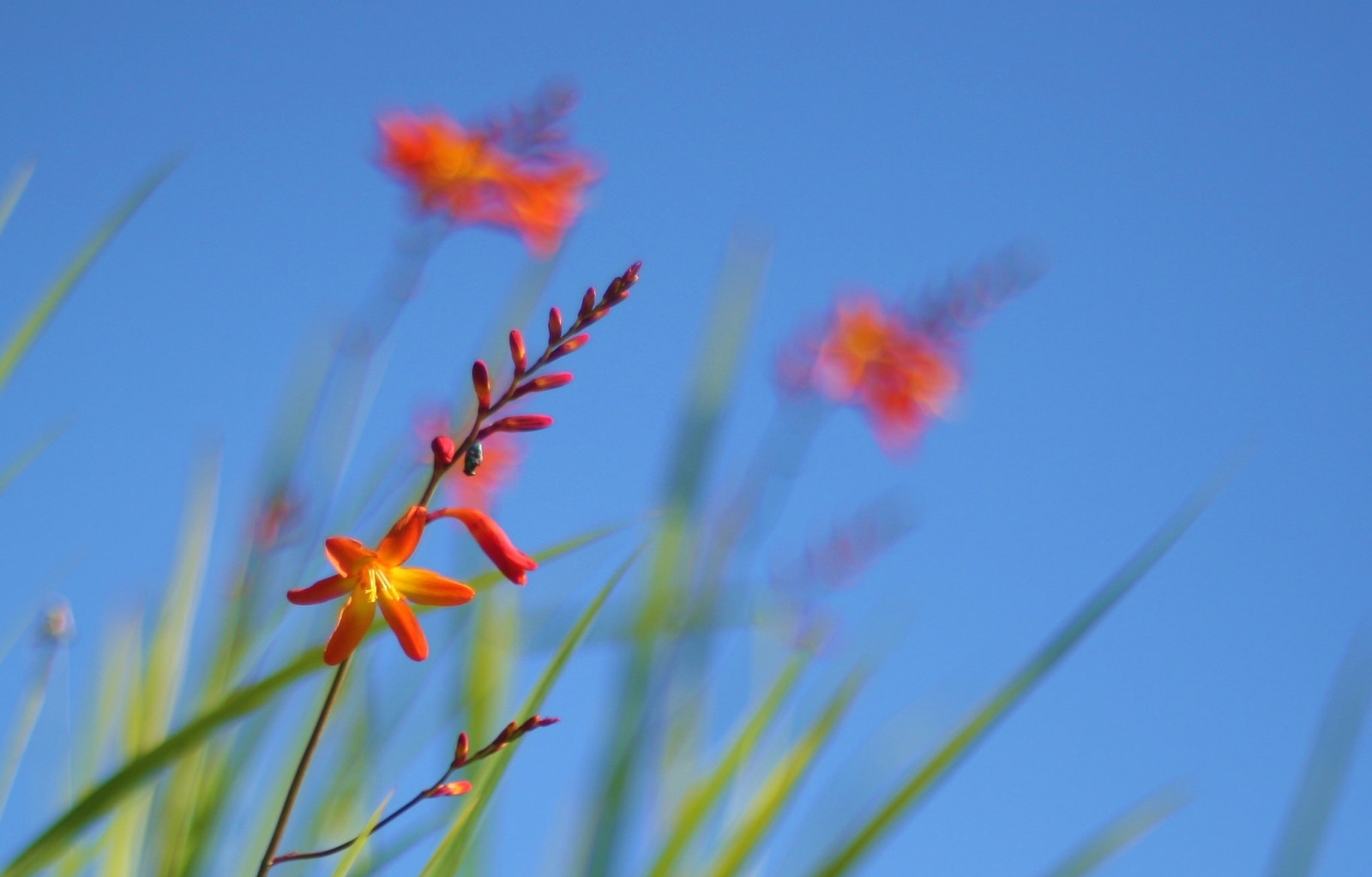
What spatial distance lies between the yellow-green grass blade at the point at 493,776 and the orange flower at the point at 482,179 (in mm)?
918

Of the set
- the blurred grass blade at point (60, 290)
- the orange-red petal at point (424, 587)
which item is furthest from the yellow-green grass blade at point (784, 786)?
the blurred grass blade at point (60, 290)

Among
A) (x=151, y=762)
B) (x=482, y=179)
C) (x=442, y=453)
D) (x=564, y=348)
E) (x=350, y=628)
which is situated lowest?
(x=151, y=762)

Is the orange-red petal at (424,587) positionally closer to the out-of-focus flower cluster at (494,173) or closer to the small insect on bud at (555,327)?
the small insect on bud at (555,327)

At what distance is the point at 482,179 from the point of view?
1.71 meters

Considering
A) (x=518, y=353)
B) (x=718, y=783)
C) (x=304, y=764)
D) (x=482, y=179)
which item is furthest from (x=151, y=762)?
(x=482, y=179)

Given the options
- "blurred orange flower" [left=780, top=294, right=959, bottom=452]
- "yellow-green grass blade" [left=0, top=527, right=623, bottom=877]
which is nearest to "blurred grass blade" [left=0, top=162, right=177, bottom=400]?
"yellow-green grass blade" [left=0, top=527, right=623, bottom=877]

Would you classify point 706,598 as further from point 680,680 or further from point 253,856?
point 253,856

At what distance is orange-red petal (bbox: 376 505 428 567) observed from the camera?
0.66 metres

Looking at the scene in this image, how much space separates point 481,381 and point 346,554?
5.2 inches

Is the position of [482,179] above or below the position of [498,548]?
above

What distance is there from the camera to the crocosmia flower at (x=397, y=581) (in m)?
0.63

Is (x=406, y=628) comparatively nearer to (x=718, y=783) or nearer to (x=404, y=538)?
(x=404, y=538)

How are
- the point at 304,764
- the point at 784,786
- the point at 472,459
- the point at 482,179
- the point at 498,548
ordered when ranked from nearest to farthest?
the point at 304,764, the point at 498,548, the point at 472,459, the point at 784,786, the point at 482,179

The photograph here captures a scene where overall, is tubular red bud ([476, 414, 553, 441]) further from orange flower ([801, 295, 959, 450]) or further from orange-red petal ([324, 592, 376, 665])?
orange flower ([801, 295, 959, 450])
